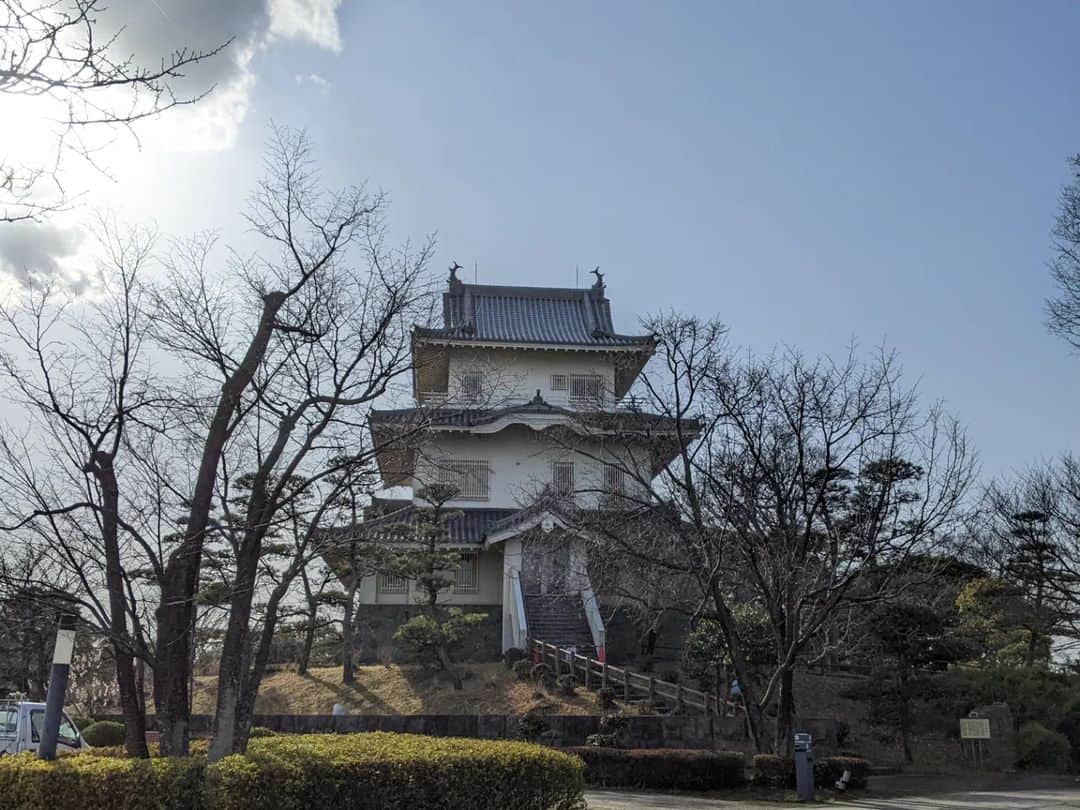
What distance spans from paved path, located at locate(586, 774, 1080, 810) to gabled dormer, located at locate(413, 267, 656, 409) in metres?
17.1

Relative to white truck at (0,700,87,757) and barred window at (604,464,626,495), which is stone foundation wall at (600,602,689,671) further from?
white truck at (0,700,87,757)

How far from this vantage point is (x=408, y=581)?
31156 millimetres

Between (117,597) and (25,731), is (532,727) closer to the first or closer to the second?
(25,731)

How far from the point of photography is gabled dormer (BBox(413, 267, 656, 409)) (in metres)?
36.0

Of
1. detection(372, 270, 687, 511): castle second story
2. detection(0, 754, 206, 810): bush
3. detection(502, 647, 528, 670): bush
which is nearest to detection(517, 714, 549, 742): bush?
detection(502, 647, 528, 670): bush

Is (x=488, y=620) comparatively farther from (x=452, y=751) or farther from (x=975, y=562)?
(x=452, y=751)

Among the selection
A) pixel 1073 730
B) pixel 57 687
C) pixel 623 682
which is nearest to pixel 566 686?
pixel 623 682

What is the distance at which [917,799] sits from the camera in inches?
656

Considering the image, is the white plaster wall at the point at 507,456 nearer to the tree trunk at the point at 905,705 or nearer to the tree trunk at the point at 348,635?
the tree trunk at the point at 348,635

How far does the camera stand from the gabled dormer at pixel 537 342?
35969mm

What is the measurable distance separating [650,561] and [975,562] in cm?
1487

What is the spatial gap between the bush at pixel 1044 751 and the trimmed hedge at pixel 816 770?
905 cm

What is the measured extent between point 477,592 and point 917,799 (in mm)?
17614

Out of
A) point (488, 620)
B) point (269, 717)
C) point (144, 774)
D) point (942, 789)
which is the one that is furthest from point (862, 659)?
point (144, 774)
